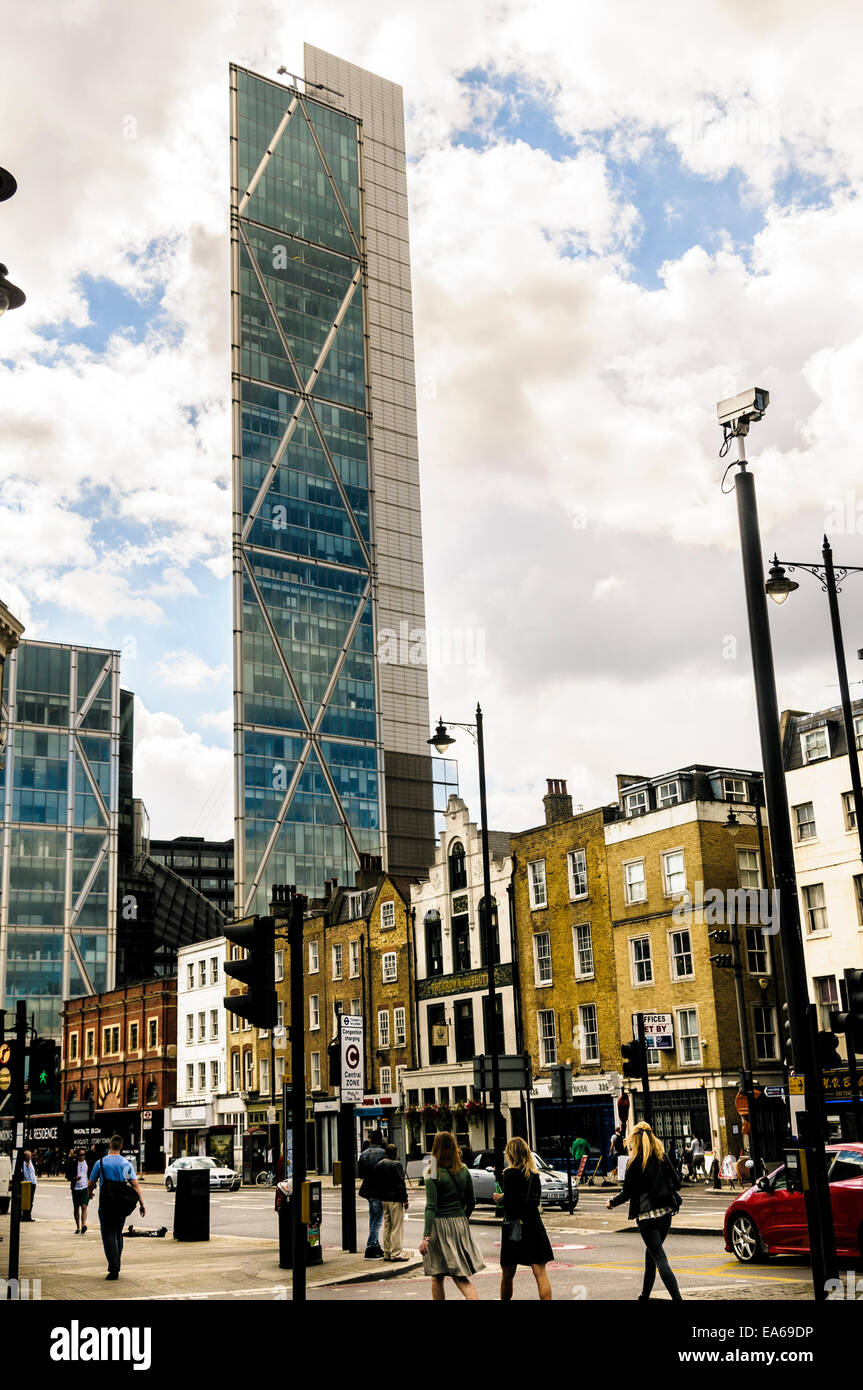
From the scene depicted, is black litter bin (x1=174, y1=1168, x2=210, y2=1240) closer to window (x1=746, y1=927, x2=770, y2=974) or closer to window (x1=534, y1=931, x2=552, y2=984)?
window (x1=746, y1=927, x2=770, y2=974)

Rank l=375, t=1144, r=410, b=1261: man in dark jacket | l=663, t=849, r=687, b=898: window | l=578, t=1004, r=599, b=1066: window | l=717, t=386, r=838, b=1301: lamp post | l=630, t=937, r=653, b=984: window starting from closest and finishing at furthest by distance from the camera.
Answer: l=717, t=386, r=838, b=1301: lamp post
l=375, t=1144, r=410, b=1261: man in dark jacket
l=663, t=849, r=687, b=898: window
l=630, t=937, r=653, b=984: window
l=578, t=1004, r=599, b=1066: window

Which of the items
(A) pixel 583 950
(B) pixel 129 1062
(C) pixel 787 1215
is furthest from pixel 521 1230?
(B) pixel 129 1062

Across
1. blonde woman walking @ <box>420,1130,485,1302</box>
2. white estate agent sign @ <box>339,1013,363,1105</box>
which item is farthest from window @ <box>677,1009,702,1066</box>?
blonde woman walking @ <box>420,1130,485,1302</box>

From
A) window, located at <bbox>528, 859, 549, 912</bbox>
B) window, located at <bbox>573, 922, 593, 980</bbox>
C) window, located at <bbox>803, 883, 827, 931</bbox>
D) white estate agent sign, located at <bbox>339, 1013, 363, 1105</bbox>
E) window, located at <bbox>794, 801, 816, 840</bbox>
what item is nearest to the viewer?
white estate agent sign, located at <bbox>339, 1013, 363, 1105</bbox>

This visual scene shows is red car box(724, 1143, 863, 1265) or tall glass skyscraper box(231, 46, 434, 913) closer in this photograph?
red car box(724, 1143, 863, 1265)

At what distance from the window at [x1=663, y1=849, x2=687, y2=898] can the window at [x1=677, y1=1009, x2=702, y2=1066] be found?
4.05 metres

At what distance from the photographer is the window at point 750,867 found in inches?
1809

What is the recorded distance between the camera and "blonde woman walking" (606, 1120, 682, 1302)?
508 inches

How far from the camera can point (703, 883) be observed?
1766 inches

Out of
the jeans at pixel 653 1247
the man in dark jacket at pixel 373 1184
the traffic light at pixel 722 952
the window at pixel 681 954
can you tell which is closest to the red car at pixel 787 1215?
the jeans at pixel 653 1247

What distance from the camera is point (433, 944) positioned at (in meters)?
58.7

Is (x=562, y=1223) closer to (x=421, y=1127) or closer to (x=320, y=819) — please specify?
(x=421, y=1127)
